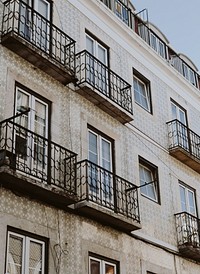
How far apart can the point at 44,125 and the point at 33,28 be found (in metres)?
2.46

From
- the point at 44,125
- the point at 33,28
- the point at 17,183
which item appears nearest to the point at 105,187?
the point at 44,125

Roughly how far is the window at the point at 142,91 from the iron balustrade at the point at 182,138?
103cm

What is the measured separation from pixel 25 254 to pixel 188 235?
7044 mm

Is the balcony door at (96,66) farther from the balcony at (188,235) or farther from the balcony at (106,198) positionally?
the balcony at (188,235)

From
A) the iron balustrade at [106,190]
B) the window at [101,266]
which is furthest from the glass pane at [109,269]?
the iron balustrade at [106,190]

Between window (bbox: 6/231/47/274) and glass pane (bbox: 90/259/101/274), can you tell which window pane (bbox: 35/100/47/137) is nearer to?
window (bbox: 6/231/47/274)

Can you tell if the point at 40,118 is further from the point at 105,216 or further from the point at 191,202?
the point at 191,202

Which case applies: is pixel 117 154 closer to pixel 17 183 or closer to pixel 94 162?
pixel 94 162

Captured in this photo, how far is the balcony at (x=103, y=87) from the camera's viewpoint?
1504 cm

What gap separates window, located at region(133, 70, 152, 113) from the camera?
18375 mm

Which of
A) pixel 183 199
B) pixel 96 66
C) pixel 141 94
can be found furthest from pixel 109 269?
pixel 141 94

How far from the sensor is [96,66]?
52.4 feet

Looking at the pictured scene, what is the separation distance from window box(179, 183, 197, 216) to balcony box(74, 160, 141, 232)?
3377 mm

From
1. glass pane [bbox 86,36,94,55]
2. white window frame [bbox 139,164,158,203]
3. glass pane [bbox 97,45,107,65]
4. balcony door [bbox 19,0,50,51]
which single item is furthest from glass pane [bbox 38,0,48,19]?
white window frame [bbox 139,164,158,203]
